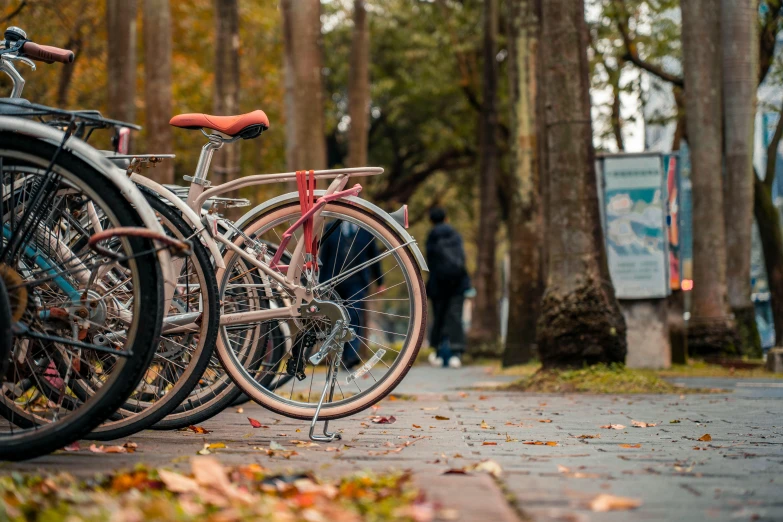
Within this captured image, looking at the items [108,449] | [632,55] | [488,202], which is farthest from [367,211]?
[488,202]

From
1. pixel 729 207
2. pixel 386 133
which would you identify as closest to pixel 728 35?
pixel 729 207

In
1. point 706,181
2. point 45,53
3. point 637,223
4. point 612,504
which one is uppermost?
point 706,181

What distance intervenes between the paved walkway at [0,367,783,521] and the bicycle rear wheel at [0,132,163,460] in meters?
0.21

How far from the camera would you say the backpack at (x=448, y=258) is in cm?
1627

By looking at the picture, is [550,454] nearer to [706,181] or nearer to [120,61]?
[706,181]

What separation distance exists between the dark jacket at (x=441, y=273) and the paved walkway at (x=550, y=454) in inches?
333

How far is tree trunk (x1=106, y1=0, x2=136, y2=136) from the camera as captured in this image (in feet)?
54.6

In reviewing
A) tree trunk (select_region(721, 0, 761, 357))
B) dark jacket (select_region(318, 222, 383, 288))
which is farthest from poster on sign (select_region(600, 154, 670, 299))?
dark jacket (select_region(318, 222, 383, 288))

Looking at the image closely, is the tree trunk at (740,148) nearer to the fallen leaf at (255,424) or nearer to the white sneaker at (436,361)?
the white sneaker at (436,361)

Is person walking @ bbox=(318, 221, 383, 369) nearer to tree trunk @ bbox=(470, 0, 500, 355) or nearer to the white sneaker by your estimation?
the white sneaker

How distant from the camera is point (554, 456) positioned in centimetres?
473

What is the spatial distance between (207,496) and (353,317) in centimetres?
243

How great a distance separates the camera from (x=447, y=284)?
16516 millimetres

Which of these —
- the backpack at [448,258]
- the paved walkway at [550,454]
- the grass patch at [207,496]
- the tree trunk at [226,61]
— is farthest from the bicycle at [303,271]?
the tree trunk at [226,61]
